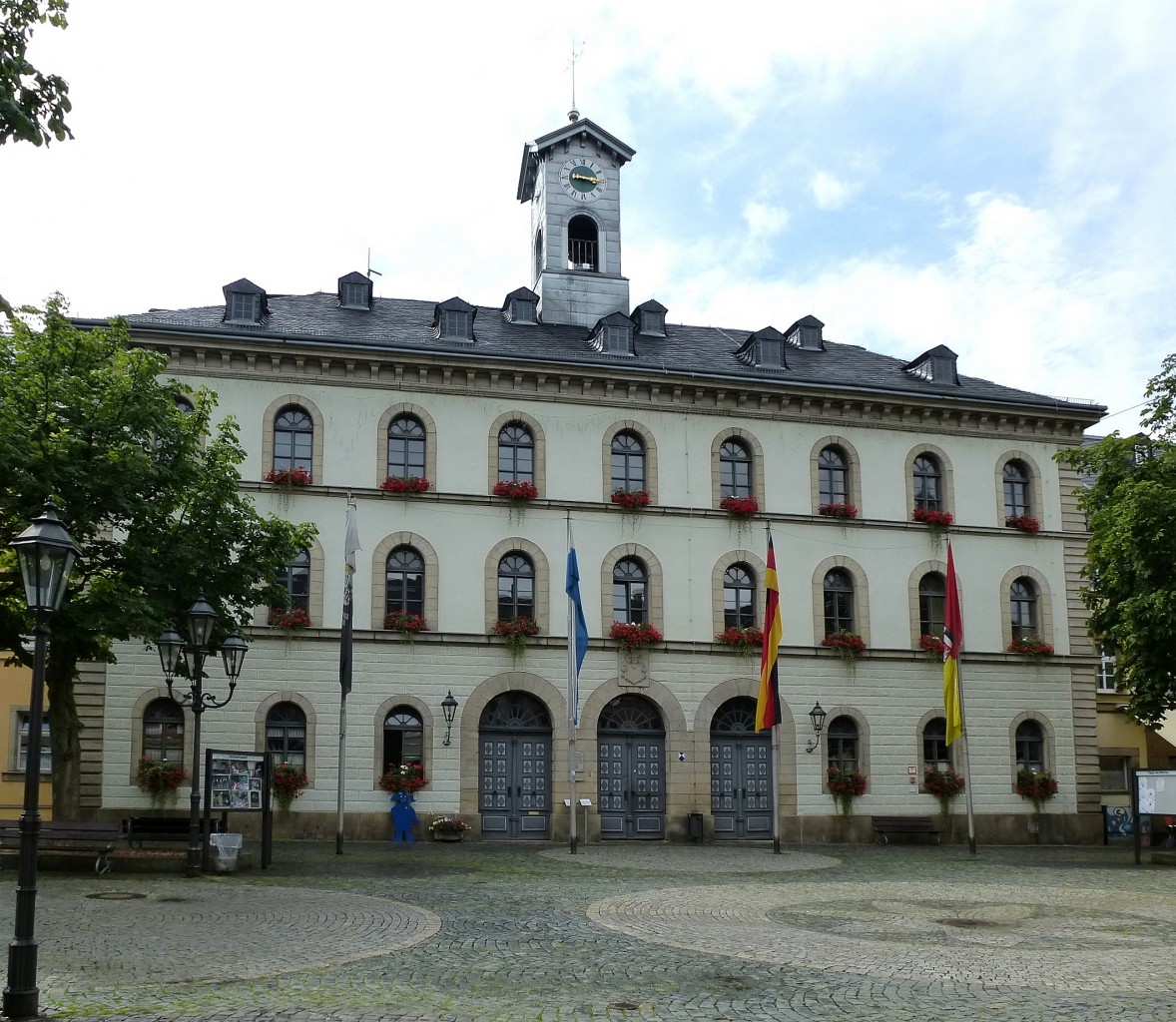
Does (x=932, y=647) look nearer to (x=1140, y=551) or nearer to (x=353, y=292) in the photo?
(x=1140, y=551)

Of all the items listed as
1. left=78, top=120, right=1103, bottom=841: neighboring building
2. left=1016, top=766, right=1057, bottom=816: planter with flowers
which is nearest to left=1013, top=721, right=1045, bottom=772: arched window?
left=78, top=120, right=1103, bottom=841: neighboring building

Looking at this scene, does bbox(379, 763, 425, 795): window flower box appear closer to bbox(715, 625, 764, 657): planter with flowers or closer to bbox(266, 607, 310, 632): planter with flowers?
bbox(266, 607, 310, 632): planter with flowers

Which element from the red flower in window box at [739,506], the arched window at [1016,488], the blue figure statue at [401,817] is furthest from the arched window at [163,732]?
the arched window at [1016,488]

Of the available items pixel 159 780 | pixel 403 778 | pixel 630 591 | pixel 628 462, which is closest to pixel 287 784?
pixel 403 778

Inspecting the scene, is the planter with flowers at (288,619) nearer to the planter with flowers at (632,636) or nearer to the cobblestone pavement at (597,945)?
the planter with flowers at (632,636)

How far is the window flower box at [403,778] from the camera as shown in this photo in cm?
Result: 3019

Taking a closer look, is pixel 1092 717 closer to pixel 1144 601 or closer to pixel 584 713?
pixel 1144 601

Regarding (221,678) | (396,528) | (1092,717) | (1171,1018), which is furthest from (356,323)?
(1171,1018)

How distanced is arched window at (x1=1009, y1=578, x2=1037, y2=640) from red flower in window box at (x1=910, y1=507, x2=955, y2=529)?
8.65 feet

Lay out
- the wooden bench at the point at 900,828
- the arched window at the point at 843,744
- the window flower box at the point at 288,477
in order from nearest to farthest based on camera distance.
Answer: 1. the window flower box at the point at 288,477
2. the wooden bench at the point at 900,828
3. the arched window at the point at 843,744

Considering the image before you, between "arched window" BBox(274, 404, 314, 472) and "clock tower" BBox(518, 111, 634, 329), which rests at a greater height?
"clock tower" BBox(518, 111, 634, 329)

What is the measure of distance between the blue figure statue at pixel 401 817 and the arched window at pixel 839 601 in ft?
38.0

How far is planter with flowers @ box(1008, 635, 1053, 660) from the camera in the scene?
34.8m

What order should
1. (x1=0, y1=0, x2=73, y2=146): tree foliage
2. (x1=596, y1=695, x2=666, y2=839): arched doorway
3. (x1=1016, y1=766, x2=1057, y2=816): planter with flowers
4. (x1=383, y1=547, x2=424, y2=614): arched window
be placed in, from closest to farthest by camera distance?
1. (x1=0, y1=0, x2=73, y2=146): tree foliage
2. (x1=383, y1=547, x2=424, y2=614): arched window
3. (x1=596, y1=695, x2=666, y2=839): arched doorway
4. (x1=1016, y1=766, x2=1057, y2=816): planter with flowers
